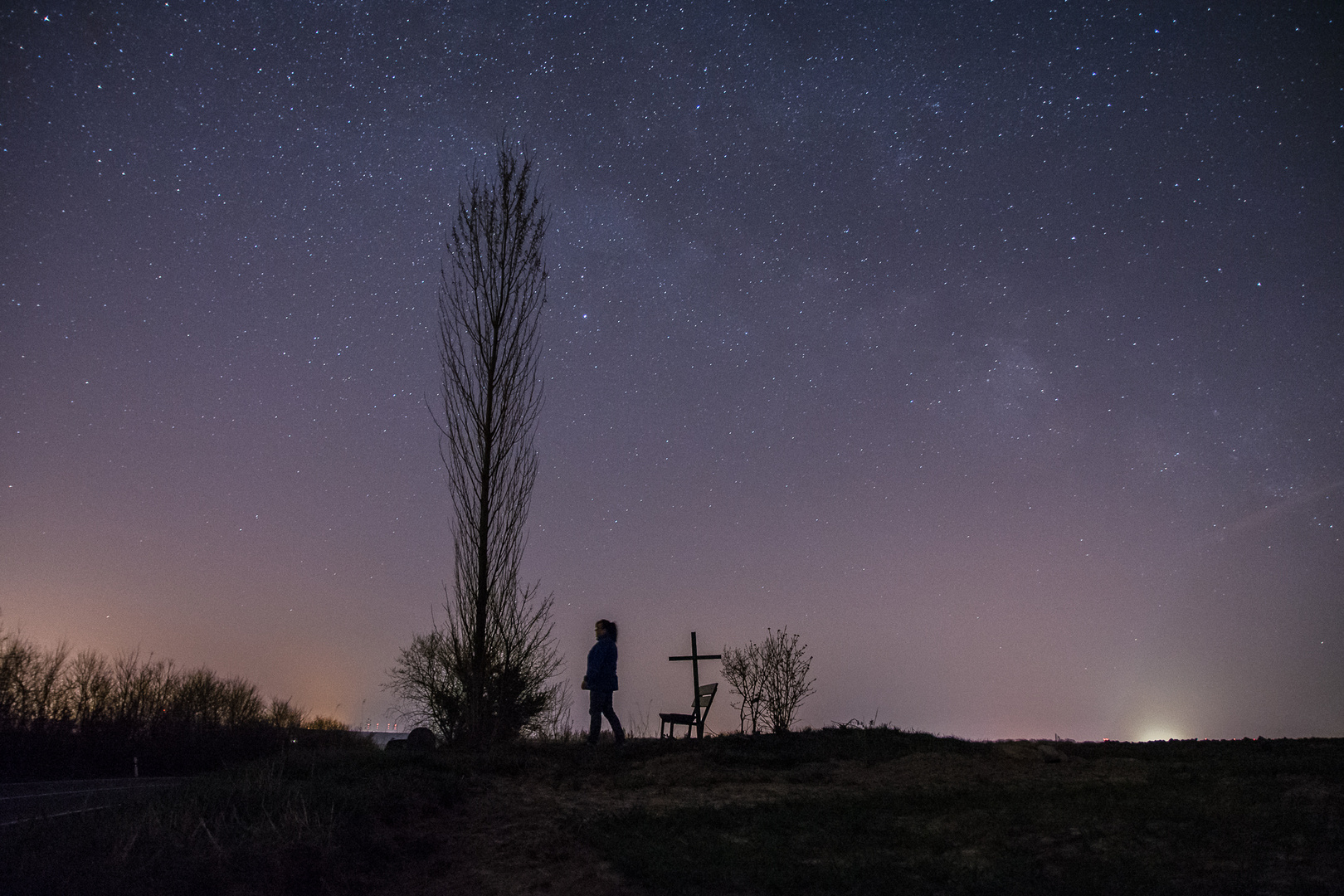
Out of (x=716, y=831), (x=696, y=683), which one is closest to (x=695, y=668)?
(x=696, y=683)

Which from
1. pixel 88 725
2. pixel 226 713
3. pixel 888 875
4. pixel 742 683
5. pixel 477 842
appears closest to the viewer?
pixel 888 875

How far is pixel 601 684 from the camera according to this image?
1183 centimetres

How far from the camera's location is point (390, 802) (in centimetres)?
676

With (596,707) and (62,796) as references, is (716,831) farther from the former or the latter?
(62,796)

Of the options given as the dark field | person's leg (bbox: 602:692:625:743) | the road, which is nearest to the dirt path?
the dark field

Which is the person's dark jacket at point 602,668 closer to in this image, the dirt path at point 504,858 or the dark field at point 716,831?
the dark field at point 716,831

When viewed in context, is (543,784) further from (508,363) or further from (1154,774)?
(508,363)

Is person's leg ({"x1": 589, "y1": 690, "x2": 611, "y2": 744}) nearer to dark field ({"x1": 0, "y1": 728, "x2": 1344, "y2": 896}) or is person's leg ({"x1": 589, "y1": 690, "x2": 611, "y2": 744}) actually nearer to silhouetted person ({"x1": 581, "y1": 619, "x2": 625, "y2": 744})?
silhouetted person ({"x1": 581, "y1": 619, "x2": 625, "y2": 744})

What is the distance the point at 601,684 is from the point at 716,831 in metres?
5.69

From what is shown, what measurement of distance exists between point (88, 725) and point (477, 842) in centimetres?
1522

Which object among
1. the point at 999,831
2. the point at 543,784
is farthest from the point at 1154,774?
the point at 543,784

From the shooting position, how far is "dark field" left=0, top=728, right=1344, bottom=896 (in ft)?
15.4

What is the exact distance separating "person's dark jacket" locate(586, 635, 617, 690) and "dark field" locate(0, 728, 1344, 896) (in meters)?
2.55

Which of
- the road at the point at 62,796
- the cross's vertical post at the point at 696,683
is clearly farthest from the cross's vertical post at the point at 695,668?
the road at the point at 62,796
